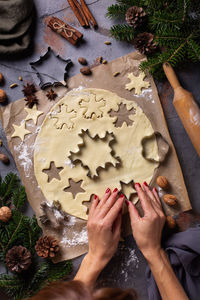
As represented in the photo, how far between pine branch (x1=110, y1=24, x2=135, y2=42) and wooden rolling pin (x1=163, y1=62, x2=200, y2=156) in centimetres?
19

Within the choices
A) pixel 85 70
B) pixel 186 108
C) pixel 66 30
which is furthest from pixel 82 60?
pixel 186 108

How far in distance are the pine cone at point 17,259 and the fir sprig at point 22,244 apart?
0.11ft

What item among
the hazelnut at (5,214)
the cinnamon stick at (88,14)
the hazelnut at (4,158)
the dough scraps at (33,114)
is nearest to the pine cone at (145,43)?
the cinnamon stick at (88,14)

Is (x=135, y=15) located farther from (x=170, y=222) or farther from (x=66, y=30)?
(x=170, y=222)

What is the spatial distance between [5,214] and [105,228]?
402mm

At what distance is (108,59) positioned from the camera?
4.02 ft

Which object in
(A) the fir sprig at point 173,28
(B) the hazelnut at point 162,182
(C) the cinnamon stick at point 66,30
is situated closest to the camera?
(A) the fir sprig at point 173,28

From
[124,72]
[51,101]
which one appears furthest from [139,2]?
[51,101]

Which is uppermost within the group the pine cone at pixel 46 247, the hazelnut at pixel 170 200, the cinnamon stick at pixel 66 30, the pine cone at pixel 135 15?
the cinnamon stick at pixel 66 30

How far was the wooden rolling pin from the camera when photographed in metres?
1.06

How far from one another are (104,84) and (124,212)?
540 millimetres

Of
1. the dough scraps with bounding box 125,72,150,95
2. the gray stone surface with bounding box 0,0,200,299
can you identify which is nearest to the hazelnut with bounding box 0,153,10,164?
the gray stone surface with bounding box 0,0,200,299

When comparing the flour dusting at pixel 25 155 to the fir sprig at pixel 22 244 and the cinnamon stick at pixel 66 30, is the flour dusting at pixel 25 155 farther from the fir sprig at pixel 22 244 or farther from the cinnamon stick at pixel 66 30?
the cinnamon stick at pixel 66 30

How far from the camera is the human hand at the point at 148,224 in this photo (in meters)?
1.05
